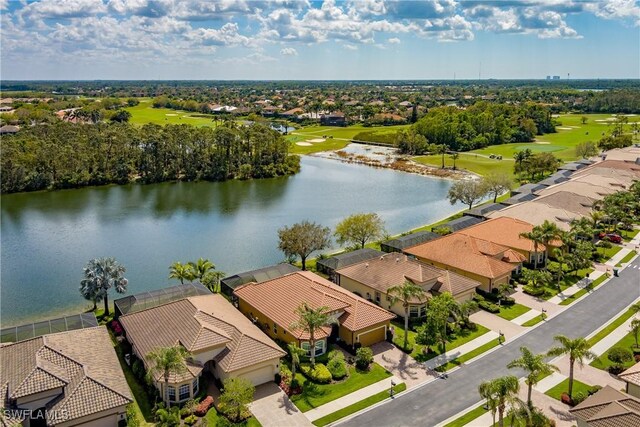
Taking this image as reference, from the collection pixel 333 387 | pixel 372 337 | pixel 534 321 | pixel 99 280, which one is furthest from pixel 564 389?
pixel 99 280

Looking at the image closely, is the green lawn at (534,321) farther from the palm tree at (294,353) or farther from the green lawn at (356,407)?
the palm tree at (294,353)

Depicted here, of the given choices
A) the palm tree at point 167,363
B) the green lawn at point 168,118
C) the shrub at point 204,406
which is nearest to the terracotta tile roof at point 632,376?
the shrub at point 204,406

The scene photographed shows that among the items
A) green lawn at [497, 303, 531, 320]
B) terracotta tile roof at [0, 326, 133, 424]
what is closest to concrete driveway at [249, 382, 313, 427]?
terracotta tile roof at [0, 326, 133, 424]

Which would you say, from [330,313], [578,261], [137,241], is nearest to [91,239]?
[137,241]

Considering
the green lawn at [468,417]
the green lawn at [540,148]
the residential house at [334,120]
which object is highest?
the residential house at [334,120]

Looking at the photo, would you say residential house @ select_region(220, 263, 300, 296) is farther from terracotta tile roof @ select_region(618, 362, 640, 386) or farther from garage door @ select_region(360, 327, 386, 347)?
terracotta tile roof @ select_region(618, 362, 640, 386)
